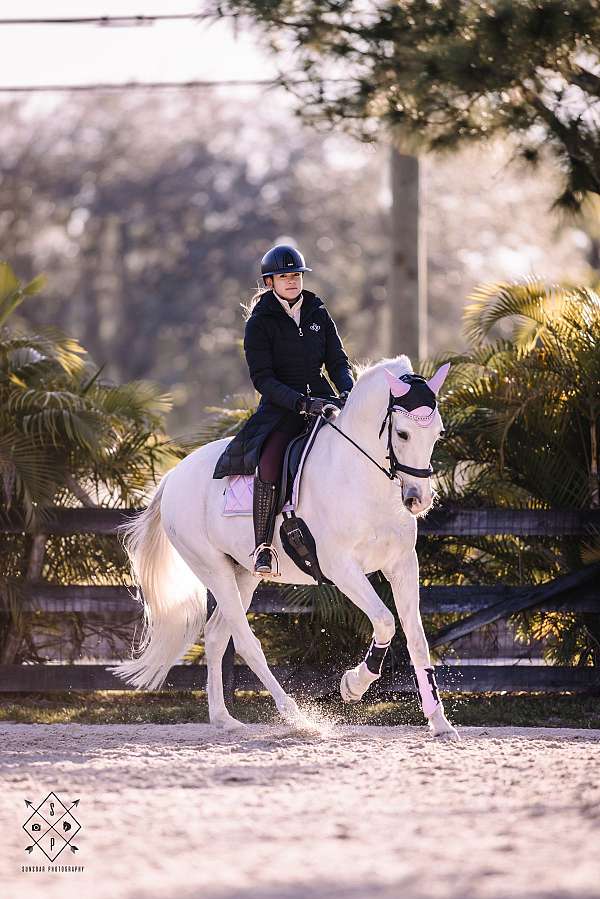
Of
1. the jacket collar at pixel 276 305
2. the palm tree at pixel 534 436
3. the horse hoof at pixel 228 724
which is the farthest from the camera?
the palm tree at pixel 534 436

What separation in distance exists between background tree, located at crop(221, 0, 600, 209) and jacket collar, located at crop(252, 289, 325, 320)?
3206 millimetres

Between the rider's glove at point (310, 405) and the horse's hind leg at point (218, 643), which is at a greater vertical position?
the rider's glove at point (310, 405)

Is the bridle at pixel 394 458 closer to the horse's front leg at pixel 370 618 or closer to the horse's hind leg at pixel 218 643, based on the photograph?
the horse's front leg at pixel 370 618

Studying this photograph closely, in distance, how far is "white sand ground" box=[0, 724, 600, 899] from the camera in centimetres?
381

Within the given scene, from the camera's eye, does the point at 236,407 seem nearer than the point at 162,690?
No

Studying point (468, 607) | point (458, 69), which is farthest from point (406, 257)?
point (468, 607)

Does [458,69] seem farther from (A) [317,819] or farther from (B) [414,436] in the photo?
(A) [317,819]

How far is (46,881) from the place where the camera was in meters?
3.92

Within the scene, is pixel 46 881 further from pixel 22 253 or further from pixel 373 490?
pixel 22 253

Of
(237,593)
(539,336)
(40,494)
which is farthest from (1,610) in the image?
(539,336)

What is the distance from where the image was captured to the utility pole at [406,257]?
1484 cm

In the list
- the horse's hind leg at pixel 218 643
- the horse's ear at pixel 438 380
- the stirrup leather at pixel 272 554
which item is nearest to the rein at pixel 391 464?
the horse's ear at pixel 438 380

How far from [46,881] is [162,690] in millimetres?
5590

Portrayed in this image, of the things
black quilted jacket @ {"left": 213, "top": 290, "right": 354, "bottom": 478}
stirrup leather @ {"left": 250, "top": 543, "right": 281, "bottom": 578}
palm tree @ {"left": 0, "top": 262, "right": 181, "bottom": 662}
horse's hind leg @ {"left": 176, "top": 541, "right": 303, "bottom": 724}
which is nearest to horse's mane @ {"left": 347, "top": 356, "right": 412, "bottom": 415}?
black quilted jacket @ {"left": 213, "top": 290, "right": 354, "bottom": 478}
